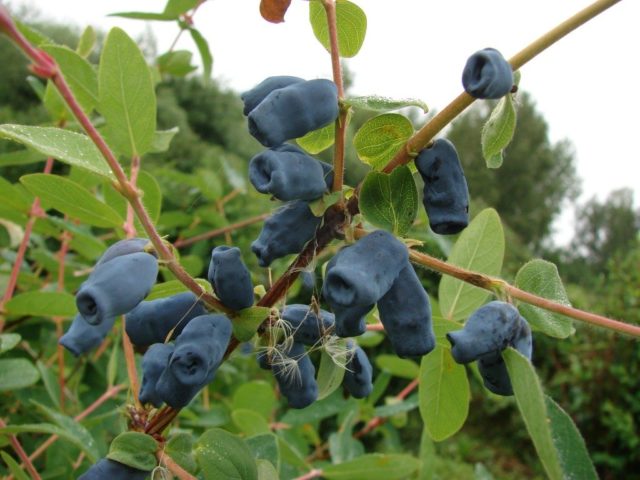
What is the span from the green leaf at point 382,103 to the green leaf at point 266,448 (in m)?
0.56

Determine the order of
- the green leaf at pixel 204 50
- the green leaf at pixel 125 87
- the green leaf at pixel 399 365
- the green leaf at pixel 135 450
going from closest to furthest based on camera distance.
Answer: the green leaf at pixel 135 450
the green leaf at pixel 125 87
the green leaf at pixel 204 50
the green leaf at pixel 399 365

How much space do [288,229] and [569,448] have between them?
0.33m

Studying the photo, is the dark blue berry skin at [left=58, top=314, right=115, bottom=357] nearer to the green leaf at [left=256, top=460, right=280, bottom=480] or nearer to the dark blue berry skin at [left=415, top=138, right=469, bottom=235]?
the green leaf at [left=256, top=460, right=280, bottom=480]

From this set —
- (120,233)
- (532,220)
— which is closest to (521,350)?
(120,233)

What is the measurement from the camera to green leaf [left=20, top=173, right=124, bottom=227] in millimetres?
836

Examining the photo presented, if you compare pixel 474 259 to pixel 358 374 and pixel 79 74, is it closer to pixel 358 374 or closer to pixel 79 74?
pixel 358 374

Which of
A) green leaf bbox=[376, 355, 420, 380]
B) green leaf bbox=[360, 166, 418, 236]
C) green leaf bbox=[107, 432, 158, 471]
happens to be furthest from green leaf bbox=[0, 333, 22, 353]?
green leaf bbox=[376, 355, 420, 380]

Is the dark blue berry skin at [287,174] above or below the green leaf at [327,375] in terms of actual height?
above

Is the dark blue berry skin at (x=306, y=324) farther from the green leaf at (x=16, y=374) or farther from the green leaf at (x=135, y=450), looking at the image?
the green leaf at (x=16, y=374)

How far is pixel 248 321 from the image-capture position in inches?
25.3

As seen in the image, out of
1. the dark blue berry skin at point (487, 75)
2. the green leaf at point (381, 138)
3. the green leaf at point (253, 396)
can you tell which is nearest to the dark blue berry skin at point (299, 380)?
the green leaf at point (381, 138)

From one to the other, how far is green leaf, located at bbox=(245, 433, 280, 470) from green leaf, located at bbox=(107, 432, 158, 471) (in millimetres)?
302

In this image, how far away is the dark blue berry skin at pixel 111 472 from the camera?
65 cm

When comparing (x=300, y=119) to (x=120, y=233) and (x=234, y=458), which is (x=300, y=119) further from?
(x=120, y=233)
